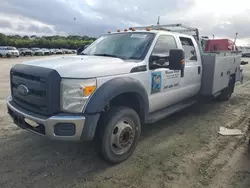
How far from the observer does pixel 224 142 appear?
4.14 metres

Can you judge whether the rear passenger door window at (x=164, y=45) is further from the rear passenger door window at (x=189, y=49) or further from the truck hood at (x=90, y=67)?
the truck hood at (x=90, y=67)

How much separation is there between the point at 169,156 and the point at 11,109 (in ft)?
8.05

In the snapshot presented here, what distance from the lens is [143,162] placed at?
335cm

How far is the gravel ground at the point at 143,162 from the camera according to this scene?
2879 millimetres

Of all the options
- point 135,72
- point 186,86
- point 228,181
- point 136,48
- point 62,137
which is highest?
point 136,48

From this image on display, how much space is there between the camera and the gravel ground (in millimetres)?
2879

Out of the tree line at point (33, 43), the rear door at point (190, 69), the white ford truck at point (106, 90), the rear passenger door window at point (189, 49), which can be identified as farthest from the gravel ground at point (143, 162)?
the tree line at point (33, 43)

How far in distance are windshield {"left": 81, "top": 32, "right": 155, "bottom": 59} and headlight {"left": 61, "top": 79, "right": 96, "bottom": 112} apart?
120 centimetres

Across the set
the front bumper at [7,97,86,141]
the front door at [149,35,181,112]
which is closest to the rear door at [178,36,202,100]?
the front door at [149,35,181,112]

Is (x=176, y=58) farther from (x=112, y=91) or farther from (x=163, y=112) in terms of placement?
(x=112, y=91)

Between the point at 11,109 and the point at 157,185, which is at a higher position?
the point at 11,109

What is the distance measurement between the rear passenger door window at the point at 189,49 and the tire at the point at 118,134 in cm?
219

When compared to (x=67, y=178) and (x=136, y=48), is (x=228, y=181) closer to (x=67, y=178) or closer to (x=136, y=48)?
(x=67, y=178)

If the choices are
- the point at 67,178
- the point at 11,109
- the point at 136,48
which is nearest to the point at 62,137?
the point at 67,178
